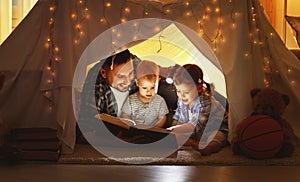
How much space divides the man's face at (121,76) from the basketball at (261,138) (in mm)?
774

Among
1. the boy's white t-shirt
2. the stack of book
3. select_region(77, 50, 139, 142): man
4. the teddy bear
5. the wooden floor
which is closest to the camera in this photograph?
the wooden floor

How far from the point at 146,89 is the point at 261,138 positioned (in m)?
0.79

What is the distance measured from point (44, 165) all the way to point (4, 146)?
191 mm

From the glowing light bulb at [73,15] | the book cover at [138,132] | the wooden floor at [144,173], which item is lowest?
the wooden floor at [144,173]

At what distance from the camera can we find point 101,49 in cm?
254

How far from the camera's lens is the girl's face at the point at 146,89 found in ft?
9.43

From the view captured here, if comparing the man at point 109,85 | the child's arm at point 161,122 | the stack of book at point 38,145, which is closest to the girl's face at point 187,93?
the child's arm at point 161,122

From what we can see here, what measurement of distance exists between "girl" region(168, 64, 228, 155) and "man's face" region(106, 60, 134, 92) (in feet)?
0.78

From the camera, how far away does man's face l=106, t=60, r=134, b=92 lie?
2.85 meters

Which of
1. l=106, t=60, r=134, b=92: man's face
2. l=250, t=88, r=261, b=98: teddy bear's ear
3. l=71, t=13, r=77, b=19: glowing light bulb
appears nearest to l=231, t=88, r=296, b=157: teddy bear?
l=250, t=88, r=261, b=98: teddy bear's ear

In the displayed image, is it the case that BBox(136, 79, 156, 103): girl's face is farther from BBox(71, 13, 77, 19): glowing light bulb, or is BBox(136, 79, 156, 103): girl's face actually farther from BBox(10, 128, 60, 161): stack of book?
BBox(10, 128, 60, 161): stack of book

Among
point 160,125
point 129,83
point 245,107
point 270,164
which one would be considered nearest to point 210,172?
point 270,164

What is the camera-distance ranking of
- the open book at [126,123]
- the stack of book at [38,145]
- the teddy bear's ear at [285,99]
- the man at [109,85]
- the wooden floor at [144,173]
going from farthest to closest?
the man at [109,85] < the open book at [126,123] < the teddy bear's ear at [285,99] < the stack of book at [38,145] < the wooden floor at [144,173]

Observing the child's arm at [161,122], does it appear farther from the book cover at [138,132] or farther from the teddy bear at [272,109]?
the teddy bear at [272,109]
